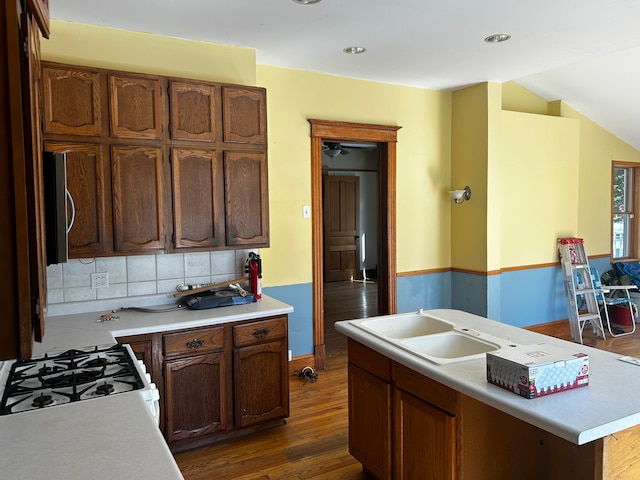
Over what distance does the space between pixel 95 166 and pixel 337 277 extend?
702 centimetres

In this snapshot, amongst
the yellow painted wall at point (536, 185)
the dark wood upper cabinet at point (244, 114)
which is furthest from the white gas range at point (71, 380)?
the yellow painted wall at point (536, 185)

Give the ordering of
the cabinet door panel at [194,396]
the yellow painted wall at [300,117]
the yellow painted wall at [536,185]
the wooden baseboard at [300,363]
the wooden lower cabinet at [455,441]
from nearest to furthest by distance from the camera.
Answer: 1. the wooden lower cabinet at [455,441]
2. the cabinet door panel at [194,396]
3. the yellow painted wall at [300,117]
4. the wooden baseboard at [300,363]
5. the yellow painted wall at [536,185]

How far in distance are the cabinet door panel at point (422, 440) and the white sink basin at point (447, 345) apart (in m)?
0.24

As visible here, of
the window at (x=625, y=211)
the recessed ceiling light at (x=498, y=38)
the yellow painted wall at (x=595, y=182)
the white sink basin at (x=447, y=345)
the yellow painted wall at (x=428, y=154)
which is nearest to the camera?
the white sink basin at (x=447, y=345)

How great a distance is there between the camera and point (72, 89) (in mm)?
2758

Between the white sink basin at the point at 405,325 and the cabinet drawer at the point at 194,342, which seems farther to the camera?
the cabinet drawer at the point at 194,342

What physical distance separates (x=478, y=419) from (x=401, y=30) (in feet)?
8.39

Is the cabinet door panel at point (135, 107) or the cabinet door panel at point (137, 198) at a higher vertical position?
the cabinet door panel at point (135, 107)

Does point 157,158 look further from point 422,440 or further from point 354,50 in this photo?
point 422,440

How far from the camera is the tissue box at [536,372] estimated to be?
1596 millimetres

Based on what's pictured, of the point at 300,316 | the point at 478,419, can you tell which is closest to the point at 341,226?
the point at 300,316

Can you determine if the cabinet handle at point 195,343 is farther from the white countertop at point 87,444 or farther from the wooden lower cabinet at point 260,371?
the white countertop at point 87,444

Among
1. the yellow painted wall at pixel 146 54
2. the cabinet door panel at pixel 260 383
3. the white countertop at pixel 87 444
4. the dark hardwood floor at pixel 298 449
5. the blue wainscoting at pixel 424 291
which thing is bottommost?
the dark hardwood floor at pixel 298 449

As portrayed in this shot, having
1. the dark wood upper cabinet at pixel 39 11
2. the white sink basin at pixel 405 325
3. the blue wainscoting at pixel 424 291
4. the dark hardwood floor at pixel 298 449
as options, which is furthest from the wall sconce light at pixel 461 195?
the dark wood upper cabinet at pixel 39 11
